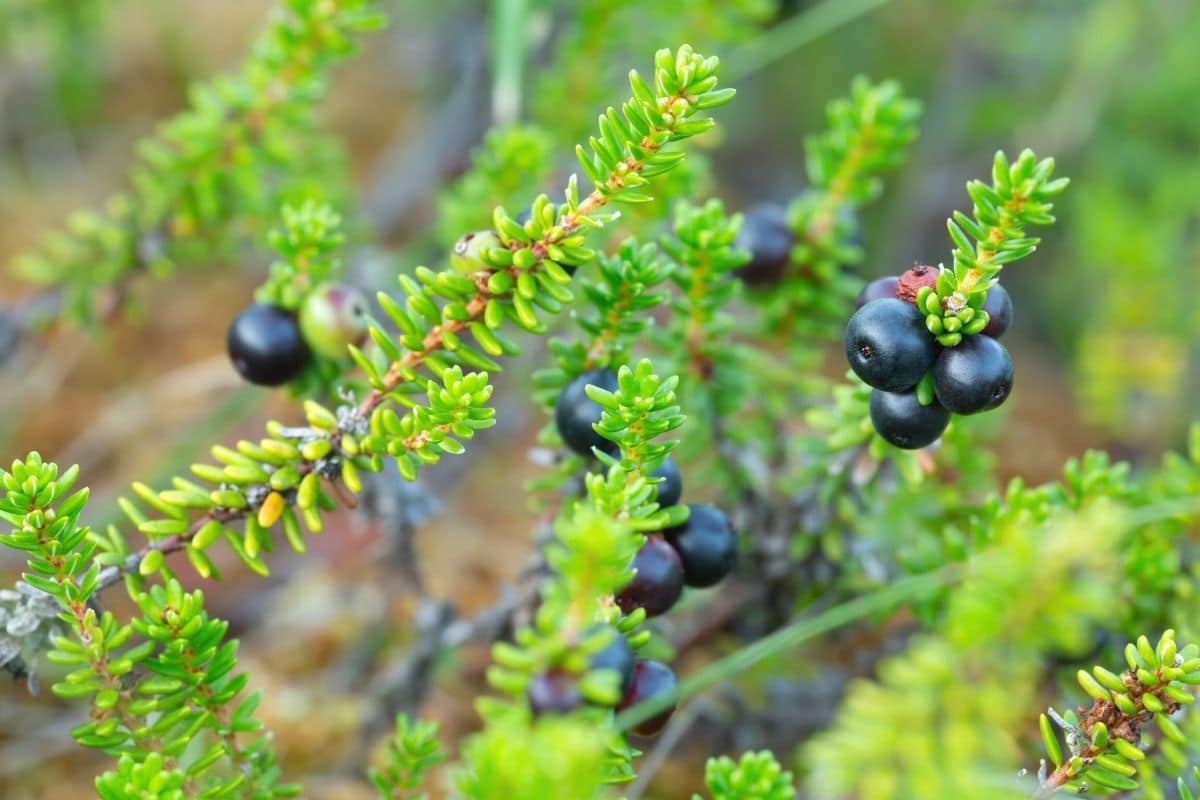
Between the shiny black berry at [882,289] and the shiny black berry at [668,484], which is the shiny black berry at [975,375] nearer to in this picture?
the shiny black berry at [882,289]

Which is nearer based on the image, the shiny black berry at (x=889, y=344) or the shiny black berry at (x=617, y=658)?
the shiny black berry at (x=617, y=658)

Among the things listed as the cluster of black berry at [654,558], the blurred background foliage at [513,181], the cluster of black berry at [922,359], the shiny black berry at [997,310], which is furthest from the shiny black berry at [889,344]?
the blurred background foliage at [513,181]

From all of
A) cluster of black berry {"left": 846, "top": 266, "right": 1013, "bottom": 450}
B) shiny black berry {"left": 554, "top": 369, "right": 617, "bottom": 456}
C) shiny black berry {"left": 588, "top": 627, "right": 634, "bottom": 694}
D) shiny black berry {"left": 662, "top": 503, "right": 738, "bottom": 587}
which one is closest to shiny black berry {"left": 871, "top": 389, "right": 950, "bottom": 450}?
cluster of black berry {"left": 846, "top": 266, "right": 1013, "bottom": 450}

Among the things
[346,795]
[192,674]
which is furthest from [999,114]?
[192,674]

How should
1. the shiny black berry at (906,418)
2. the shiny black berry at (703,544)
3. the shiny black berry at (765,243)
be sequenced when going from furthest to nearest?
1. the shiny black berry at (765,243)
2. the shiny black berry at (703,544)
3. the shiny black berry at (906,418)

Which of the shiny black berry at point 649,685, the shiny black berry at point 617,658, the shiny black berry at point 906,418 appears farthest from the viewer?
the shiny black berry at point 906,418

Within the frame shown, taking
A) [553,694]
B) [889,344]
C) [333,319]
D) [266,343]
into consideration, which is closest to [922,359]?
[889,344]
